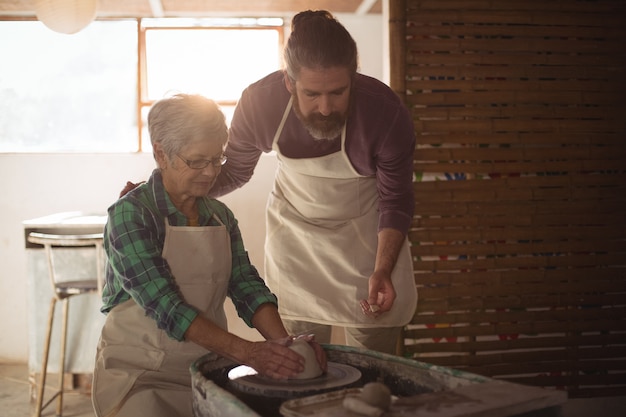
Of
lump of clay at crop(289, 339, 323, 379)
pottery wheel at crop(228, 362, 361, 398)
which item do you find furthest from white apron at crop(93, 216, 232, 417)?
lump of clay at crop(289, 339, 323, 379)

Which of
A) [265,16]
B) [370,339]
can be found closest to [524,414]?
[370,339]

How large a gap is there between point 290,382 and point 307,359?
0.23 feet

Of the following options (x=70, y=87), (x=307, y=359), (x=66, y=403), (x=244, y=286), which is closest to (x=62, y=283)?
(x=66, y=403)

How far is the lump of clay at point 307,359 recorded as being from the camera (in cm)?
163

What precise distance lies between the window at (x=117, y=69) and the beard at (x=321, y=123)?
278 cm

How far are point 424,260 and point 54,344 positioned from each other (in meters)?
2.30

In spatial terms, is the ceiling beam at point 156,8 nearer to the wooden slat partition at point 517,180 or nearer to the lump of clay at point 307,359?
the wooden slat partition at point 517,180

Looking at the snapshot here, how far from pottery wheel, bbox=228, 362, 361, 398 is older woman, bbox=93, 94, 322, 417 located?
30 mm

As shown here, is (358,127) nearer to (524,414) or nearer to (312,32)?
(312,32)

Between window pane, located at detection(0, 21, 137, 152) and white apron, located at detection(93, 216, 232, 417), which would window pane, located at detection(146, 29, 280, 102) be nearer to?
window pane, located at detection(0, 21, 137, 152)

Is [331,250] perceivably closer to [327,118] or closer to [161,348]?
[327,118]

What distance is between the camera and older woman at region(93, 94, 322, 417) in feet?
5.73

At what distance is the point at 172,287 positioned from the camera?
1.79 m

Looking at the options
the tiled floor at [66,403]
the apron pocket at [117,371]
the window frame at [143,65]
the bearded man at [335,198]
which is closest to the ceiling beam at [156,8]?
the window frame at [143,65]
